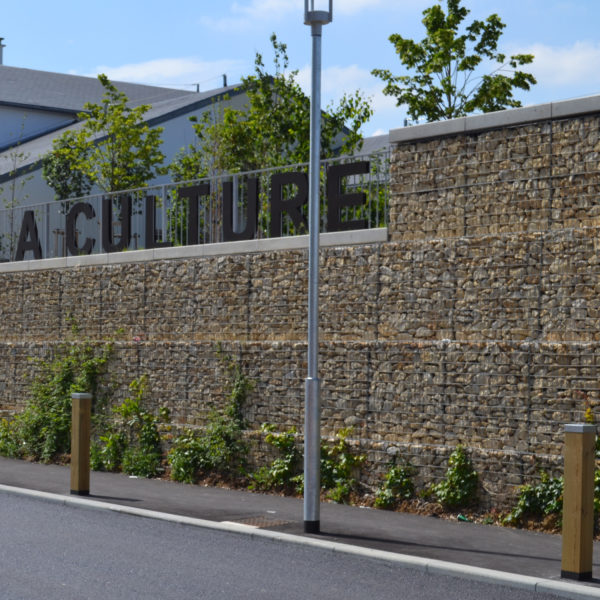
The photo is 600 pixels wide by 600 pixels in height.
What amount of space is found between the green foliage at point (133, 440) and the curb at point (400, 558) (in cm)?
280

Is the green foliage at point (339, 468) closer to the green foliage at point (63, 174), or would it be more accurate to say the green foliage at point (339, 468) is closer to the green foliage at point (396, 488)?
the green foliage at point (396, 488)

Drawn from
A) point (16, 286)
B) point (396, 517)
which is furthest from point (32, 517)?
point (16, 286)

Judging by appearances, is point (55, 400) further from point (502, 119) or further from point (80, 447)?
point (502, 119)

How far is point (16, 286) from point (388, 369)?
916 cm

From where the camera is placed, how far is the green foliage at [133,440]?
15.0 m

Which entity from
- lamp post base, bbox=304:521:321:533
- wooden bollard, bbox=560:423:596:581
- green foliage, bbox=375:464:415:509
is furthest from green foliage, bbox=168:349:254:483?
wooden bollard, bbox=560:423:596:581

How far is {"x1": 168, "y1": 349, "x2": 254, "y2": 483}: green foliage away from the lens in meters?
13.8

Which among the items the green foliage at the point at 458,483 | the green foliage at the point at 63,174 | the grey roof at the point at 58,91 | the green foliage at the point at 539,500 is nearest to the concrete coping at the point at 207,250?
the green foliage at the point at 458,483

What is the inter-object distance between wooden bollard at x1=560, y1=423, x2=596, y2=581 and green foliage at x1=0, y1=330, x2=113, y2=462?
9.72 metres

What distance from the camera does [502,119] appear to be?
11.6m

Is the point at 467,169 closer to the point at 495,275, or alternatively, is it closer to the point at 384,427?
the point at 495,275

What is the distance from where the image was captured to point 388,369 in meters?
12.3

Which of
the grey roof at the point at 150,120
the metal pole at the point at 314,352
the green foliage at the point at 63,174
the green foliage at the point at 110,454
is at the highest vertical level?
the grey roof at the point at 150,120

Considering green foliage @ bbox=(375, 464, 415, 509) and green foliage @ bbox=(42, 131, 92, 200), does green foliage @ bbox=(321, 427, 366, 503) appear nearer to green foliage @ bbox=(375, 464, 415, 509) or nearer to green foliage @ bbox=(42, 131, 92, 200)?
green foliage @ bbox=(375, 464, 415, 509)
